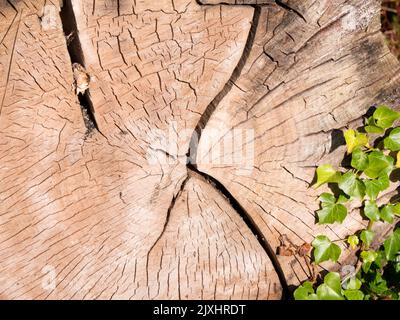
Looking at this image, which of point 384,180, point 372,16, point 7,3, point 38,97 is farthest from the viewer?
point 384,180

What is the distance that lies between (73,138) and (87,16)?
1.29ft

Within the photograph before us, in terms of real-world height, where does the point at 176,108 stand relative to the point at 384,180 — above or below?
above

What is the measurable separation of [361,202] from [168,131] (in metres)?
0.79

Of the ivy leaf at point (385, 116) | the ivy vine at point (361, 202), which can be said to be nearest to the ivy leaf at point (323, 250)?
the ivy vine at point (361, 202)

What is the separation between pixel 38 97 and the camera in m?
1.64

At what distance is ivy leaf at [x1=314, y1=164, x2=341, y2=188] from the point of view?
1.86 metres

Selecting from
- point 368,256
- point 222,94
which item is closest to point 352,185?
point 368,256

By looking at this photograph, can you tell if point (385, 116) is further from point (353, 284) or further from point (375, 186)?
point (353, 284)

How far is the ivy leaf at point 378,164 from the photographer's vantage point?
74.3 inches

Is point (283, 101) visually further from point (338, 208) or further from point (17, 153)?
point (17, 153)

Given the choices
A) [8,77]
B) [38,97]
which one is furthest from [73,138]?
[8,77]

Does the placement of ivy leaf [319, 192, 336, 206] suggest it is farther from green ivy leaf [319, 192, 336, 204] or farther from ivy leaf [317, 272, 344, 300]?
ivy leaf [317, 272, 344, 300]

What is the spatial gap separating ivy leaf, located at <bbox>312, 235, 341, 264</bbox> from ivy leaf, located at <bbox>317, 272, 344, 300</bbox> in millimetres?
75

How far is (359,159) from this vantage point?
6.12ft
